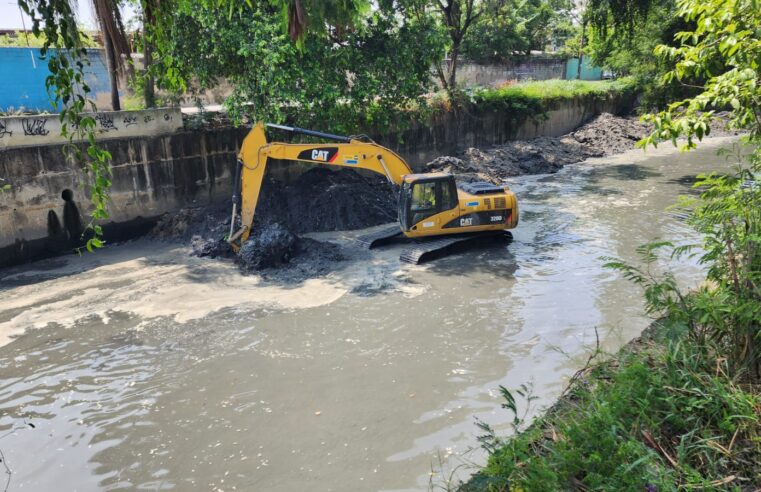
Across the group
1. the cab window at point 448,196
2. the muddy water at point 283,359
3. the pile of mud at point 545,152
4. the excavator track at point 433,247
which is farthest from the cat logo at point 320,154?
the pile of mud at point 545,152

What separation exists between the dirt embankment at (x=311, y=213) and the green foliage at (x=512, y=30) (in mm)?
10457

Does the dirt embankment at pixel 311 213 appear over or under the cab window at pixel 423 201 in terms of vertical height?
under

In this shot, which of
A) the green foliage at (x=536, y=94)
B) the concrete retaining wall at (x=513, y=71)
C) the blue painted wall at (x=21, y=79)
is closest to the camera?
the blue painted wall at (x=21, y=79)

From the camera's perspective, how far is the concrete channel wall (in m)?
12.7

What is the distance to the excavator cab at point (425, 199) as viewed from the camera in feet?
39.0

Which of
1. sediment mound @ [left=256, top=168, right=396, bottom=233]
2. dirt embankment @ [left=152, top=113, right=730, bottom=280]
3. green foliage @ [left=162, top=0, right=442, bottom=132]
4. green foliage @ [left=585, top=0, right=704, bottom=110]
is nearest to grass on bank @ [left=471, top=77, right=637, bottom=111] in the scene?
dirt embankment @ [left=152, top=113, right=730, bottom=280]

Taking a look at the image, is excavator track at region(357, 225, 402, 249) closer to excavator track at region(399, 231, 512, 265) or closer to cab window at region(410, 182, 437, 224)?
excavator track at region(399, 231, 512, 265)

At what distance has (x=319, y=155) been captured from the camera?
1220cm

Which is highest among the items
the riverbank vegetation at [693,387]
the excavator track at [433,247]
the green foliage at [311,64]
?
the green foliage at [311,64]

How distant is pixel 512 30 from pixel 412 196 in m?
26.1

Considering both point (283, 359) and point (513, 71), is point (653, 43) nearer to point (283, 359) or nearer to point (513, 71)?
point (513, 71)

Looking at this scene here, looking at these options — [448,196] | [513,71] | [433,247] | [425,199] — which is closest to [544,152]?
[513,71]

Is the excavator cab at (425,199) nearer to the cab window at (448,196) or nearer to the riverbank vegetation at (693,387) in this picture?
the cab window at (448,196)

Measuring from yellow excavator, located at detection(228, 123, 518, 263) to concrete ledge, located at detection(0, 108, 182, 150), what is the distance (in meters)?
3.65
